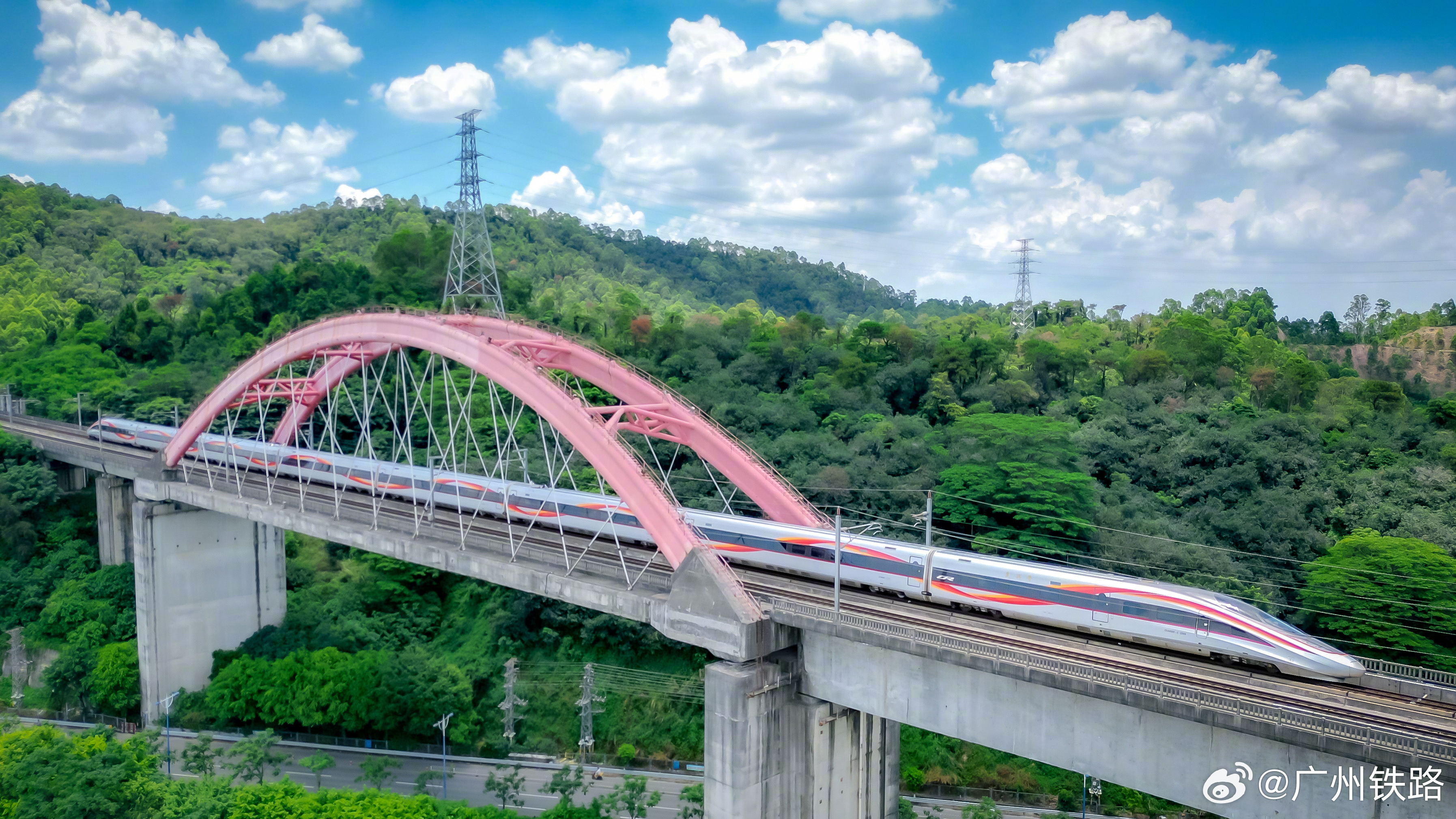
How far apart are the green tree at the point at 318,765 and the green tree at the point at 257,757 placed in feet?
3.11

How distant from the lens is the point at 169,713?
1630 inches

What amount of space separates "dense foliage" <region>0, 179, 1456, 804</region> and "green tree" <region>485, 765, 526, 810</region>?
4.02 metres

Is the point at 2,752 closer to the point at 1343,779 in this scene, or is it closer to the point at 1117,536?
the point at 1343,779

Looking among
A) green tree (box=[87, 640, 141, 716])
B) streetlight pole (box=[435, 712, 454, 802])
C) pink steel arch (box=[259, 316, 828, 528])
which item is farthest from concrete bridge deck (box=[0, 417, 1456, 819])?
green tree (box=[87, 640, 141, 716])

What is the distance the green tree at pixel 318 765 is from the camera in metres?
34.0

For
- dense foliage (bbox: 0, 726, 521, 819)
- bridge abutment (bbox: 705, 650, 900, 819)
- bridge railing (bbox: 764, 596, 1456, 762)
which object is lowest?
dense foliage (bbox: 0, 726, 521, 819)

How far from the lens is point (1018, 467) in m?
41.8

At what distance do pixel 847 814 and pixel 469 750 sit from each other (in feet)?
65.8

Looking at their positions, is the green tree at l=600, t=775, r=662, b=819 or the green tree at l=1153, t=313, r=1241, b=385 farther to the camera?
the green tree at l=1153, t=313, r=1241, b=385

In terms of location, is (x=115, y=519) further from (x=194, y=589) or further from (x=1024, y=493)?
(x=1024, y=493)

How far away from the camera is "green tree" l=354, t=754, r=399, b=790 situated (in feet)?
112

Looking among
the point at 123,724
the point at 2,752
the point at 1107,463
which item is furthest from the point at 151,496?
the point at 1107,463

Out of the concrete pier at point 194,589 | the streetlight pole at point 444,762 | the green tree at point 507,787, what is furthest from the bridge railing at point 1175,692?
the concrete pier at point 194,589
